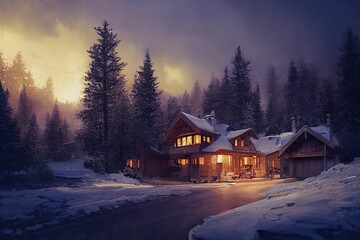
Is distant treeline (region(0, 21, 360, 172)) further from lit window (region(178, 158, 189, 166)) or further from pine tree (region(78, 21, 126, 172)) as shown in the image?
lit window (region(178, 158, 189, 166))

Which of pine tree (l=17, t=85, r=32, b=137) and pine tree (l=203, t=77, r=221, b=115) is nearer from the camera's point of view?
pine tree (l=203, t=77, r=221, b=115)

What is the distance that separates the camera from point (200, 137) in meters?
→ 51.5

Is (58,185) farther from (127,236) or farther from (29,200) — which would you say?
(127,236)

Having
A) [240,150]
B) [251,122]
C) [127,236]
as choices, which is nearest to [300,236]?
[127,236]

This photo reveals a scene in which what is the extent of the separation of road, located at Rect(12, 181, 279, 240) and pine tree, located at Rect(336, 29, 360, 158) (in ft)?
104

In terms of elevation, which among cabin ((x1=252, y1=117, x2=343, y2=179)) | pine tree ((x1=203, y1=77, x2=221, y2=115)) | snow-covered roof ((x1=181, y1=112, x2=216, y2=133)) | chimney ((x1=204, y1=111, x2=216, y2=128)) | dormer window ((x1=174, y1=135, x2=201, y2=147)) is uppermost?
pine tree ((x1=203, y1=77, x2=221, y2=115))

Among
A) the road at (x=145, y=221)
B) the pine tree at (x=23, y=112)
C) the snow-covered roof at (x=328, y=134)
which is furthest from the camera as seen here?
the pine tree at (x=23, y=112)

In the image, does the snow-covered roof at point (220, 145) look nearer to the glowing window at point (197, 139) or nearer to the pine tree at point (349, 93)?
the glowing window at point (197, 139)

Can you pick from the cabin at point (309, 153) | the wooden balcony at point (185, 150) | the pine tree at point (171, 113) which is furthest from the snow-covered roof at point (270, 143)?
the pine tree at point (171, 113)

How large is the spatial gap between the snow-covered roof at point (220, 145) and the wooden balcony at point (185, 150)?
Answer: 123 cm

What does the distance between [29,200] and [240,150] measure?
38.1m

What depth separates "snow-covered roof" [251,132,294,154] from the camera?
183 feet

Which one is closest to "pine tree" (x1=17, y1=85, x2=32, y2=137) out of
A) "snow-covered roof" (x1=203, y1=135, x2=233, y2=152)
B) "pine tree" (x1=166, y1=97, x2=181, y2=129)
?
"pine tree" (x1=166, y1=97, x2=181, y2=129)

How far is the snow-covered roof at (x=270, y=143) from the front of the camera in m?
55.8
